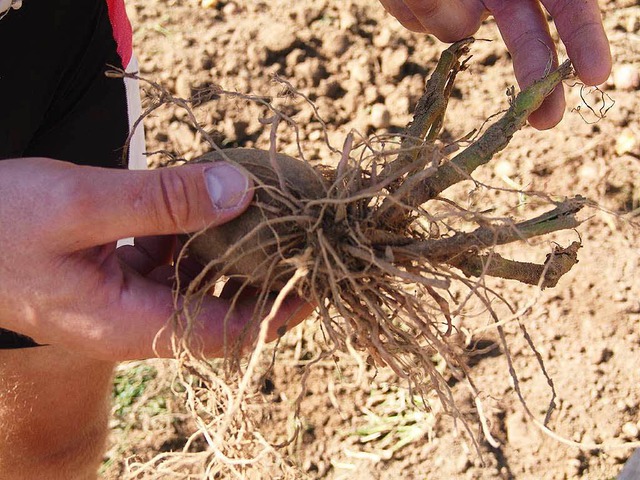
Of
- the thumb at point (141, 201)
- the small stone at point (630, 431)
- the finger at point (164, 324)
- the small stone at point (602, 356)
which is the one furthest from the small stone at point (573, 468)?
the thumb at point (141, 201)

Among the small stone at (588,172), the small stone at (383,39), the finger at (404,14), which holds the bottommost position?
the small stone at (588,172)

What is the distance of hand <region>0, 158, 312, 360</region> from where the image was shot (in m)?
1.06

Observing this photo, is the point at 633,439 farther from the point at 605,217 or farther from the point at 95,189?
the point at 95,189

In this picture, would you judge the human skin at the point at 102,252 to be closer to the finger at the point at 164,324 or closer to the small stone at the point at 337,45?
the finger at the point at 164,324

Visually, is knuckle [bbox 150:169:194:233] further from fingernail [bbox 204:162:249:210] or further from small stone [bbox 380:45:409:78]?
small stone [bbox 380:45:409:78]

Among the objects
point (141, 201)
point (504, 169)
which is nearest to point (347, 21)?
point (504, 169)

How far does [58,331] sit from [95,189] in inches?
10.1

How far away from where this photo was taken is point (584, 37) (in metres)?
1.51

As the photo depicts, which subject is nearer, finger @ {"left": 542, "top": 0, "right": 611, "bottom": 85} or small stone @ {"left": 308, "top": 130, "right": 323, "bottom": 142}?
finger @ {"left": 542, "top": 0, "right": 611, "bottom": 85}

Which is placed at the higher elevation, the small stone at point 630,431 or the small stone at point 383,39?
the small stone at point 383,39

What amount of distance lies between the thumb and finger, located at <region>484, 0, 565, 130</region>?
28.1 inches

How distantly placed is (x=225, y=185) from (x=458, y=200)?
1219 millimetres

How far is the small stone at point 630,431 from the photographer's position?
5.98 ft

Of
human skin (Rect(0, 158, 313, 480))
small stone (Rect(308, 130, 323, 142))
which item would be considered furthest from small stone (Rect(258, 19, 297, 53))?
human skin (Rect(0, 158, 313, 480))
